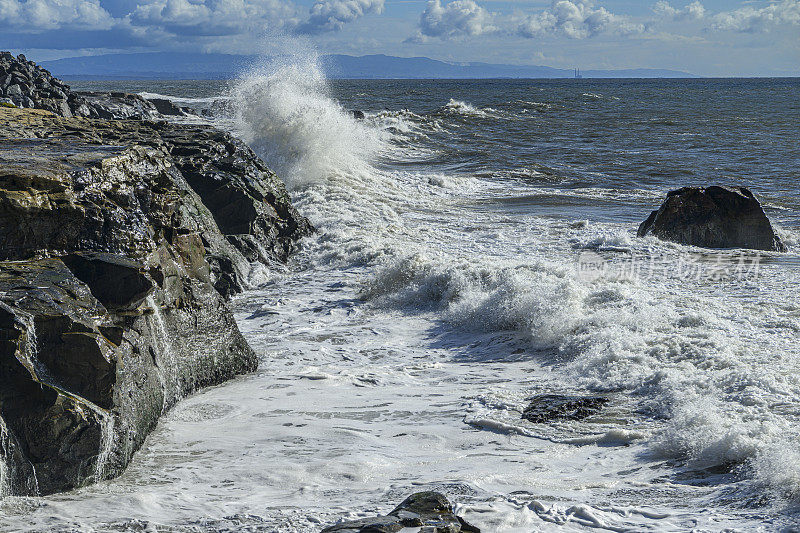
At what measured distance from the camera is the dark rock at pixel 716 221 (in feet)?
34.4

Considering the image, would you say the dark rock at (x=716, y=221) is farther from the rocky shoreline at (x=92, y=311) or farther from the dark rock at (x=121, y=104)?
the dark rock at (x=121, y=104)

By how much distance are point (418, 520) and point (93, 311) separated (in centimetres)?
254

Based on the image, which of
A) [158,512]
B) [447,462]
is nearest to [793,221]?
[447,462]

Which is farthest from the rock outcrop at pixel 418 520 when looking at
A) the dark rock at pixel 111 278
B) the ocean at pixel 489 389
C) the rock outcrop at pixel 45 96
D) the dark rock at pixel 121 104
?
the dark rock at pixel 121 104

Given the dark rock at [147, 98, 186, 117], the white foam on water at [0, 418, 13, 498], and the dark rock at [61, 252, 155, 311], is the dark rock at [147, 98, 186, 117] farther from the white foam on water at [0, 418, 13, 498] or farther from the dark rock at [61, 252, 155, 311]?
the white foam on water at [0, 418, 13, 498]

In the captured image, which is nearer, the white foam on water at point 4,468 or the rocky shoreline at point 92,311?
the white foam on water at point 4,468

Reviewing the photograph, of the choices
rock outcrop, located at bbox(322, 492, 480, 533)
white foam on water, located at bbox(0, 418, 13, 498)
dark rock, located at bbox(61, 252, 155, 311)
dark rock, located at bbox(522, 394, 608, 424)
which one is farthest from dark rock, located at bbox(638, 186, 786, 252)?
white foam on water, located at bbox(0, 418, 13, 498)

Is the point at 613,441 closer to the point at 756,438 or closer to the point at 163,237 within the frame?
the point at 756,438

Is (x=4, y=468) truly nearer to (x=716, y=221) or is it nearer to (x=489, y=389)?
(x=489, y=389)

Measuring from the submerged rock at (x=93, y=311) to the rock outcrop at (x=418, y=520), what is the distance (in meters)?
1.73

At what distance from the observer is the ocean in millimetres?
3965

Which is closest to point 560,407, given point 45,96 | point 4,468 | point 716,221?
point 4,468

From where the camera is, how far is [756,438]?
454 centimetres

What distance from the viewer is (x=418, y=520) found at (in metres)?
3.31
